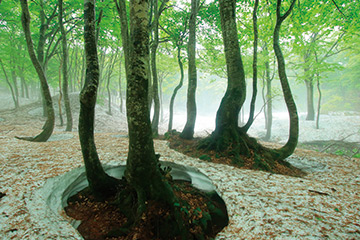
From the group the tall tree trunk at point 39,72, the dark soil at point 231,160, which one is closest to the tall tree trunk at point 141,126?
the dark soil at point 231,160

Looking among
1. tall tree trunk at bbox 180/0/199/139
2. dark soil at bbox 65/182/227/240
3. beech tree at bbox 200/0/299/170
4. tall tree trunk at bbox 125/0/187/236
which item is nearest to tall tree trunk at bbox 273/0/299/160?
beech tree at bbox 200/0/299/170

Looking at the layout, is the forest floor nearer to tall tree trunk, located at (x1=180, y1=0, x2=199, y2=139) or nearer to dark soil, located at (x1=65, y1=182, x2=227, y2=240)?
dark soil, located at (x1=65, y1=182, x2=227, y2=240)

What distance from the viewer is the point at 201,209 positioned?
2779mm

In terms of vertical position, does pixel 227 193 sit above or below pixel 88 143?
below

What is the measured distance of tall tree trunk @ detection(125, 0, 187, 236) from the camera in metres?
2.39

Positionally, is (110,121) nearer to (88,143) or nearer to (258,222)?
(88,143)

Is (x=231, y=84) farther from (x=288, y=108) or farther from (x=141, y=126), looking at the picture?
(x=141, y=126)

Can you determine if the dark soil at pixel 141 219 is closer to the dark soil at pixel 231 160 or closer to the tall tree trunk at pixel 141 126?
the tall tree trunk at pixel 141 126

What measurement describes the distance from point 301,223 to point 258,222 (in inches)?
23.1

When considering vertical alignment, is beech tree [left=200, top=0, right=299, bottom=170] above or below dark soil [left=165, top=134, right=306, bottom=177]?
above

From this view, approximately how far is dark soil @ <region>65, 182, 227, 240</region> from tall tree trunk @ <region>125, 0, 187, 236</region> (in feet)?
0.46

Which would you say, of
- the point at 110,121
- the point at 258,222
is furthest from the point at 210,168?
the point at 110,121

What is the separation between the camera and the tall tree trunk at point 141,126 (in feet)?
7.84

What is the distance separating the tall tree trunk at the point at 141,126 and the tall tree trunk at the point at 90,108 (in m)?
0.61
